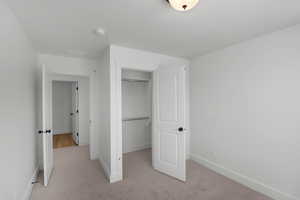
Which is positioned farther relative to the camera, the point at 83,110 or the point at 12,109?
the point at 83,110

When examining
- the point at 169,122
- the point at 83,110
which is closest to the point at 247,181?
the point at 169,122

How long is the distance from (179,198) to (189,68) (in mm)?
2652

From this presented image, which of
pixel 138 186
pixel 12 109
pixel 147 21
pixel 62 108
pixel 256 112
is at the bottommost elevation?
pixel 138 186

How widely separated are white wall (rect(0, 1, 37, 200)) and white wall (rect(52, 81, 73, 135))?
422cm

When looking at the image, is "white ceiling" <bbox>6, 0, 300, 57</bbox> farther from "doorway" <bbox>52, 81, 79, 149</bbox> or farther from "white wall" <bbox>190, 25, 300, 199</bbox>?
"doorway" <bbox>52, 81, 79, 149</bbox>

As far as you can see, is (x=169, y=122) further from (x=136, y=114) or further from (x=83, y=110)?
(x=83, y=110)

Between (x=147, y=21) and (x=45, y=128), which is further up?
(x=147, y=21)

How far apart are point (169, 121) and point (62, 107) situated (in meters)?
5.21

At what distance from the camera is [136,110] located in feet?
13.3

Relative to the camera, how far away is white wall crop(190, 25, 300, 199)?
1808mm

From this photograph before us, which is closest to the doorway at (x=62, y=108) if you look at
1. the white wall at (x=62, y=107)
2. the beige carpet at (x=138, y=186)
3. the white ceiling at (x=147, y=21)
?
the white wall at (x=62, y=107)

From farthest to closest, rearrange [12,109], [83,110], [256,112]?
1. [83,110]
2. [256,112]
3. [12,109]

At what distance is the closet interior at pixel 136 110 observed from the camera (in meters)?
3.74

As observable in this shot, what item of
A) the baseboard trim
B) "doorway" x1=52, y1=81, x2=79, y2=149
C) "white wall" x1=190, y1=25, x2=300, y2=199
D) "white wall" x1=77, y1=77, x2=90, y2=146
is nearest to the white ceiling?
"white wall" x1=190, y1=25, x2=300, y2=199
